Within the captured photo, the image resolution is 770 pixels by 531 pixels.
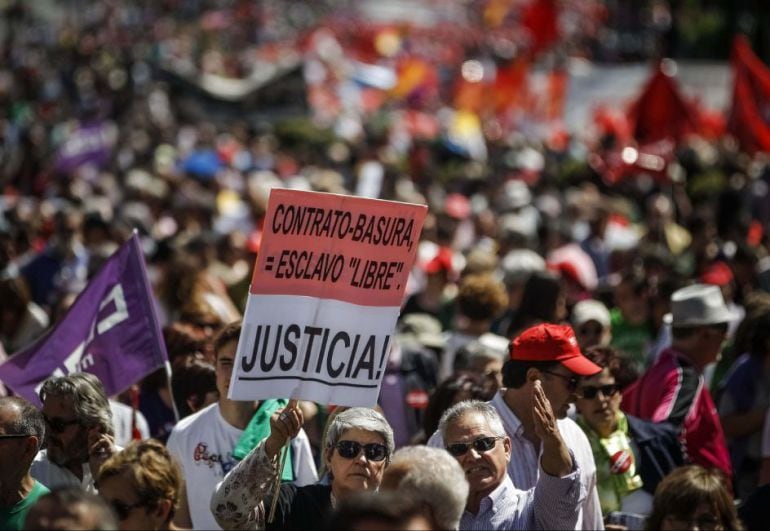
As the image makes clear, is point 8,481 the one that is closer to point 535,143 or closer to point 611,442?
point 611,442

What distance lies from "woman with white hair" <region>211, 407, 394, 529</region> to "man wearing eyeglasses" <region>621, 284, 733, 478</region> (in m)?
1.80

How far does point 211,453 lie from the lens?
633 cm

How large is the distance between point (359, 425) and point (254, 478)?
0.41m

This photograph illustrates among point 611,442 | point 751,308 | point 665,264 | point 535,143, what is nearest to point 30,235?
point 665,264

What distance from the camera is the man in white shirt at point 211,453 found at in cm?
631

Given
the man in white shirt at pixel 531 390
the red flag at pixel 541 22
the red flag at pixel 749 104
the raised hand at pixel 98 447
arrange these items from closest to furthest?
the raised hand at pixel 98 447 → the man in white shirt at pixel 531 390 → the red flag at pixel 749 104 → the red flag at pixel 541 22

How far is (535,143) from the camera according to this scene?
25203mm

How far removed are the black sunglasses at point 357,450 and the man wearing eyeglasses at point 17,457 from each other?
959mm

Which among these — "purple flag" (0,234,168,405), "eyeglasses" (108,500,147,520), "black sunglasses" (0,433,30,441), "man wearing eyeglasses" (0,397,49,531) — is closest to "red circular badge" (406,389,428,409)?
"purple flag" (0,234,168,405)

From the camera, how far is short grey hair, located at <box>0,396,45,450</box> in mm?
5473

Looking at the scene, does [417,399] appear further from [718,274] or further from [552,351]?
[718,274]

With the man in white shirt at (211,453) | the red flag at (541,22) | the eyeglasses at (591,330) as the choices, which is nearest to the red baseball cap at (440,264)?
the eyeglasses at (591,330)

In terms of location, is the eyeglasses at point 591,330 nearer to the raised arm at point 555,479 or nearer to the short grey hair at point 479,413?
the short grey hair at point 479,413

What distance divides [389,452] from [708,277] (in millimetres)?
5370
